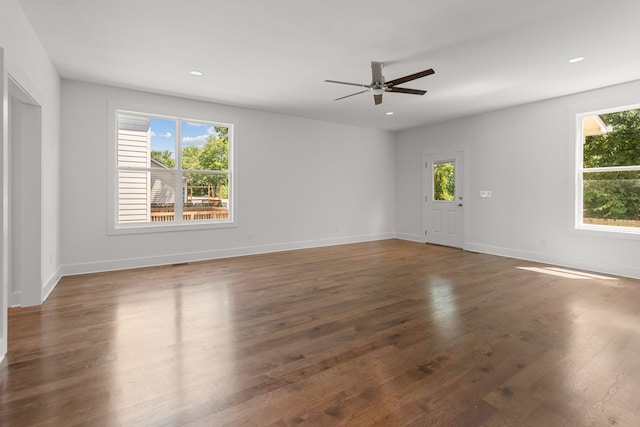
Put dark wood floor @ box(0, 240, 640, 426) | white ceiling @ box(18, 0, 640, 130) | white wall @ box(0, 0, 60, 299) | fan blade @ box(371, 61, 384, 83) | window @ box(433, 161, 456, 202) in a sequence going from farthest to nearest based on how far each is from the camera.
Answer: window @ box(433, 161, 456, 202), fan blade @ box(371, 61, 384, 83), white ceiling @ box(18, 0, 640, 130), white wall @ box(0, 0, 60, 299), dark wood floor @ box(0, 240, 640, 426)

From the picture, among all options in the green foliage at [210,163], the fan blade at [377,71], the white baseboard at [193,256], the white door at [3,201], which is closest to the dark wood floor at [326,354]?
the white door at [3,201]

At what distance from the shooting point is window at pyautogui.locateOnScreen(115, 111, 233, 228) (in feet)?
17.2

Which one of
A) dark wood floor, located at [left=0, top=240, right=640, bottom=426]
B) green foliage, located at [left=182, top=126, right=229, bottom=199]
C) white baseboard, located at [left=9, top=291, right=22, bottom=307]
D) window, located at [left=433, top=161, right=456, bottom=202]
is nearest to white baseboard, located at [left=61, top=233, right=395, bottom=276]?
dark wood floor, located at [left=0, top=240, right=640, bottom=426]

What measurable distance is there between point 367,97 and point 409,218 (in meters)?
3.73

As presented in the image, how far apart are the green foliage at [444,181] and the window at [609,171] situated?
232 cm

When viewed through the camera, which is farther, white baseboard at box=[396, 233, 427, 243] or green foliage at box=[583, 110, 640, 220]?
white baseboard at box=[396, 233, 427, 243]

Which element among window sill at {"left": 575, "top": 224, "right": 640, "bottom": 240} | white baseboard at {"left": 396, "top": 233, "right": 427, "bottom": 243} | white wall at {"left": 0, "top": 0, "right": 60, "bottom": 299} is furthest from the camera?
white baseboard at {"left": 396, "top": 233, "right": 427, "bottom": 243}

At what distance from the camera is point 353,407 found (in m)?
1.78

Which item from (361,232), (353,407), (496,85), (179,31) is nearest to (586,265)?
(496,85)

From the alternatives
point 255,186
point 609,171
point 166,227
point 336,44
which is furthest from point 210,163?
point 609,171

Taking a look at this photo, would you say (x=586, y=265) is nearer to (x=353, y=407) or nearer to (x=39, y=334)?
(x=353, y=407)

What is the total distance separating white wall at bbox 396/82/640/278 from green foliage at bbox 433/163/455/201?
15.4 inches

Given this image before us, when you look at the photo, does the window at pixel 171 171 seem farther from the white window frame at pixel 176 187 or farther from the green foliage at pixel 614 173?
the green foliage at pixel 614 173

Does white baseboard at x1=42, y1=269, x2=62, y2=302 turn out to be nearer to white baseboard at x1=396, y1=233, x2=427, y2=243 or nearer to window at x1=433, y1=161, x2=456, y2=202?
white baseboard at x1=396, y1=233, x2=427, y2=243
